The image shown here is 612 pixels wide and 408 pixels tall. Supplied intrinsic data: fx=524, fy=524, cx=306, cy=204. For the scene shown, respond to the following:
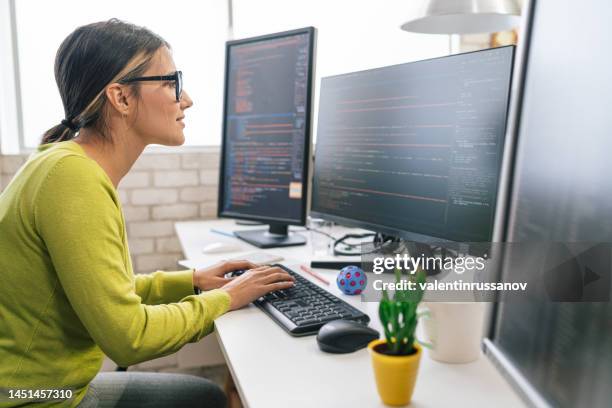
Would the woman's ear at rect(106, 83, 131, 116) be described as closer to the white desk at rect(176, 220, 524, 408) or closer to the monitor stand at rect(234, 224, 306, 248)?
the white desk at rect(176, 220, 524, 408)

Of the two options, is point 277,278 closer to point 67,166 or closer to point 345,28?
point 67,166

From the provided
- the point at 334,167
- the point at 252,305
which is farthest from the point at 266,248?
the point at 252,305

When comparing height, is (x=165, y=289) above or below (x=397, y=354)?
below

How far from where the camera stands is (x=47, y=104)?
6.86 feet

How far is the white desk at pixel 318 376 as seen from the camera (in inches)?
26.1

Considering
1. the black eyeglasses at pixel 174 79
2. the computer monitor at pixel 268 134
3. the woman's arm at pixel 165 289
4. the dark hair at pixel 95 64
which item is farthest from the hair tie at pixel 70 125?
the computer monitor at pixel 268 134

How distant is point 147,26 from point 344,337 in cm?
177

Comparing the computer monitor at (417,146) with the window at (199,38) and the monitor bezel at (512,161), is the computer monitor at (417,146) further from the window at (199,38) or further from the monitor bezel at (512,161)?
the window at (199,38)

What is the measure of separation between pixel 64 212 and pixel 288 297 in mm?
443

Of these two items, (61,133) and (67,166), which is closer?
(67,166)

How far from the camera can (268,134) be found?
168 cm

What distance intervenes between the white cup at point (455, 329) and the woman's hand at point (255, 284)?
1.22ft

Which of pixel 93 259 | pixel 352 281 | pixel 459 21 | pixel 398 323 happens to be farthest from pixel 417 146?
pixel 459 21

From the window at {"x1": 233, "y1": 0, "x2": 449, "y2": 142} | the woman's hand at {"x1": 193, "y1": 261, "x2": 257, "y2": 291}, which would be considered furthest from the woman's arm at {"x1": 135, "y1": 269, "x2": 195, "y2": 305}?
the window at {"x1": 233, "y1": 0, "x2": 449, "y2": 142}
